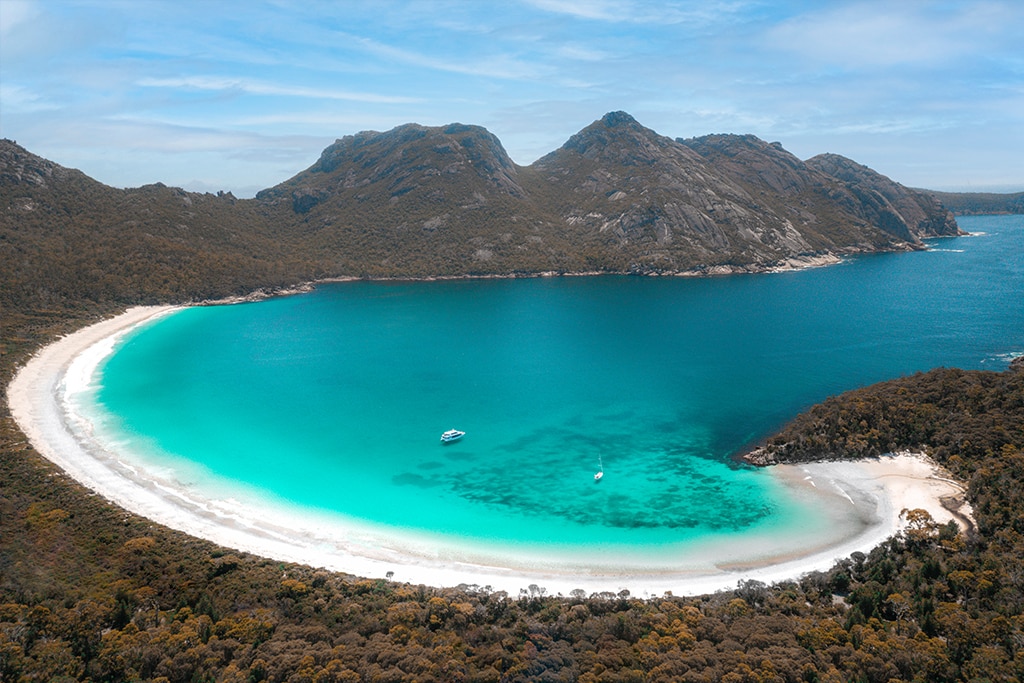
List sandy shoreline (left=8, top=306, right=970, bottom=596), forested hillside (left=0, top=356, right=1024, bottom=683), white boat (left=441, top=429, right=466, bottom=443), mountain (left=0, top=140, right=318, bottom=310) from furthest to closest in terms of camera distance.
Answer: mountain (left=0, top=140, right=318, bottom=310) < white boat (left=441, top=429, right=466, bottom=443) < sandy shoreline (left=8, top=306, right=970, bottom=596) < forested hillside (left=0, top=356, right=1024, bottom=683)

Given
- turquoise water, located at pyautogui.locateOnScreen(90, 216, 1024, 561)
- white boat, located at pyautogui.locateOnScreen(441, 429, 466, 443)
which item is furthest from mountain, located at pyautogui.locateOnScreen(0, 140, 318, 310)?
white boat, located at pyautogui.locateOnScreen(441, 429, 466, 443)

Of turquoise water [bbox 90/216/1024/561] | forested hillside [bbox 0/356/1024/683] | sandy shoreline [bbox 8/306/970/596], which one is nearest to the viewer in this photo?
forested hillside [bbox 0/356/1024/683]

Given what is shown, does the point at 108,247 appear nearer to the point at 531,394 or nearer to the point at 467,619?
the point at 531,394

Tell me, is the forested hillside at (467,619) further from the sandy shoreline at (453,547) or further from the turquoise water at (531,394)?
the turquoise water at (531,394)

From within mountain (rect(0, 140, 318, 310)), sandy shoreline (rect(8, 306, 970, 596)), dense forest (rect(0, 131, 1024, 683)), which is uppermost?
mountain (rect(0, 140, 318, 310))

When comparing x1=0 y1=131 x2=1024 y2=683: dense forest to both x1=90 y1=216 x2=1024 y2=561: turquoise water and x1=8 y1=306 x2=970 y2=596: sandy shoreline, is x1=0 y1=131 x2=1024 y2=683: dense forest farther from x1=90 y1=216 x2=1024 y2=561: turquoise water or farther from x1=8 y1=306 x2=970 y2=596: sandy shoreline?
x1=90 y1=216 x2=1024 y2=561: turquoise water

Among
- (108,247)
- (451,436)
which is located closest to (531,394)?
(451,436)
